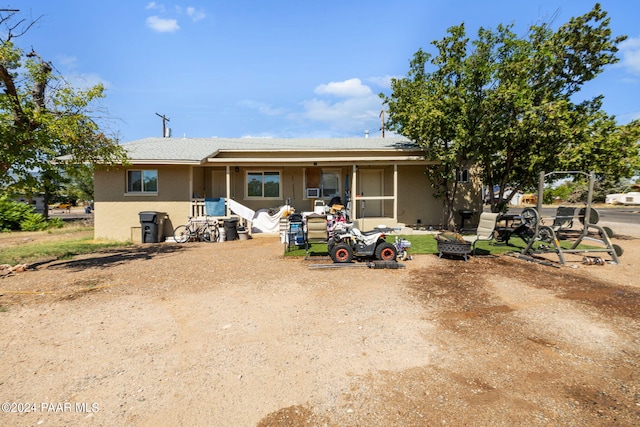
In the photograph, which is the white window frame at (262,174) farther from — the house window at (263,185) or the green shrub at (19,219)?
the green shrub at (19,219)

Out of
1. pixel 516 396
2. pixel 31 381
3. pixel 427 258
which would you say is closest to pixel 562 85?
pixel 427 258

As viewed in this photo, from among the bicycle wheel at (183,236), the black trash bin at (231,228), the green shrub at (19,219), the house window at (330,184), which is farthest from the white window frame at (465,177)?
the green shrub at (19,219)

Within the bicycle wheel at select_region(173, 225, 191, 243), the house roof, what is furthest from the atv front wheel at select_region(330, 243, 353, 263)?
the house roof

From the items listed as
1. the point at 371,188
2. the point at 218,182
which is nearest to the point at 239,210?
the point at 218,182

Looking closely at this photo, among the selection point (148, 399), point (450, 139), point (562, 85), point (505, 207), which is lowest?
point (148, 399)

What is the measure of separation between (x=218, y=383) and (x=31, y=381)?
1746mm

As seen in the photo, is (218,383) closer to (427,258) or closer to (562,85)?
(427,258)

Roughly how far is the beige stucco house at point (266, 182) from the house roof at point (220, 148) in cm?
4

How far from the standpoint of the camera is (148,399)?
8.30 ft

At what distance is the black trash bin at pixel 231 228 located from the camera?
1127cm

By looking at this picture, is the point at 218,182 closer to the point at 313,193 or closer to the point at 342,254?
the point at 313,193

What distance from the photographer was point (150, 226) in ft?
36.4

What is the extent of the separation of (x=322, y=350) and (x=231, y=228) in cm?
875

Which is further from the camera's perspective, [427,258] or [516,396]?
[427,258]
